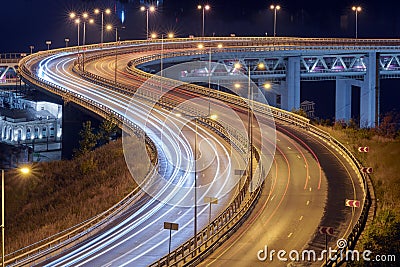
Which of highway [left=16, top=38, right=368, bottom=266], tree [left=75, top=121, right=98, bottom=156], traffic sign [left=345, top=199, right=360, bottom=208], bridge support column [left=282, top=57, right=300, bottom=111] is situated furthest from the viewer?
bridge support column [left=282, top=57, right=300, bottom=111]

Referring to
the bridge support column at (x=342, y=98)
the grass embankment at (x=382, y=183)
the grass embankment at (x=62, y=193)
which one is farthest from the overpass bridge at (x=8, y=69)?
the grass embankment at (x=382, y=183)

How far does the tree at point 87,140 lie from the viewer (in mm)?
56062

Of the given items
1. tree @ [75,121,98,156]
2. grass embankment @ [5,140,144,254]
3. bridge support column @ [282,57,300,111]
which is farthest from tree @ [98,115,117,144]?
bridge support column @ [282,57,300,111]

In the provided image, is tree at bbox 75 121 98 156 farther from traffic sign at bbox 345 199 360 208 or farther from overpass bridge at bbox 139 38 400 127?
traffic sign at bbox 345 199 360 208

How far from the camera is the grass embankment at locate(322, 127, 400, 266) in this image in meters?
24.7

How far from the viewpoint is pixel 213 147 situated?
45688 mm

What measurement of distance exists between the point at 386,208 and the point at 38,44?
336 feet

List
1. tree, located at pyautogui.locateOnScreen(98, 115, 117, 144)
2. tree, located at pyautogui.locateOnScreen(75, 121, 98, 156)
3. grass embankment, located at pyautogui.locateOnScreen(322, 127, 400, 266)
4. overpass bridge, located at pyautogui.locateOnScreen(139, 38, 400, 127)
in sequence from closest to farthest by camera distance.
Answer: grass embankment, located at pyautogui.locateOnScreen(322, 127, 400, 266) → tree, located at pyautogui.locateOnScreen(98, 115, 117, 144) → tree, located at pyautogui.locateOnScreen(75, 121, 98, 156) → overpass bridge, located at pyautogui.locateOnScreen(139, 38, 400, 127)

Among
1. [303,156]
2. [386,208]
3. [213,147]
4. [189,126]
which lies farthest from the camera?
[189,126]

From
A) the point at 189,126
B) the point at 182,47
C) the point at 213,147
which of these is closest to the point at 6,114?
the point at 182,47

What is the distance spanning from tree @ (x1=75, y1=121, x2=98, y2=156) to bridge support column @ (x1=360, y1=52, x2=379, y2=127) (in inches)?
1341

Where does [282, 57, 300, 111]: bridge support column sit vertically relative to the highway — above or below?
above

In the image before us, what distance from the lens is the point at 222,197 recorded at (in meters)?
36.8

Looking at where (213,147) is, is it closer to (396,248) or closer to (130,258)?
(130,258)
